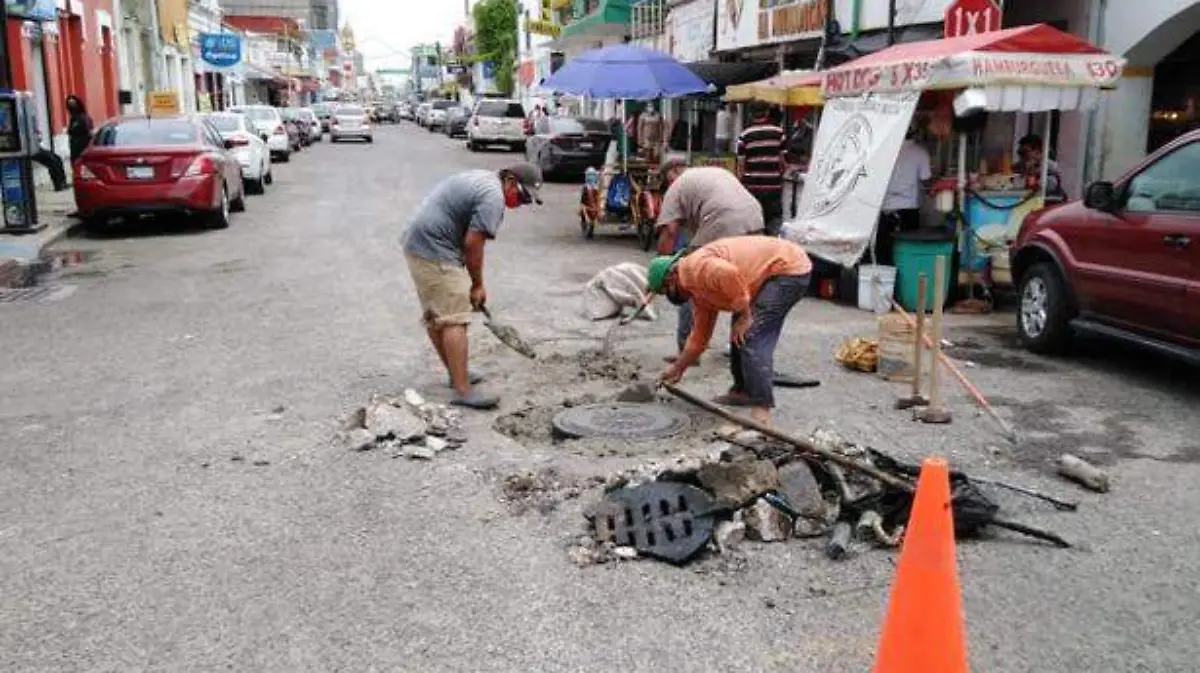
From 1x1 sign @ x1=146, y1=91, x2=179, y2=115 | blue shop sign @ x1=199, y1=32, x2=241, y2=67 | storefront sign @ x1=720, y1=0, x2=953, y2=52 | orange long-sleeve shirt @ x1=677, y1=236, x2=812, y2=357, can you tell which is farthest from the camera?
blue shop sign @ x1=199, y1=32, x2=241, y2=67

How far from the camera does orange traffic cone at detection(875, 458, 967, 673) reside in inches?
125

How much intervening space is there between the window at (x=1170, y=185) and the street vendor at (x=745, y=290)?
2.79 meters

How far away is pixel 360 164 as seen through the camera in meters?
30.3

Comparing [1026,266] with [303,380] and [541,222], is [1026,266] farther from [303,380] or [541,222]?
[541,222]

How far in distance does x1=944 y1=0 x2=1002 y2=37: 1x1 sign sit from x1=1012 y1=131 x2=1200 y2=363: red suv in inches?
142

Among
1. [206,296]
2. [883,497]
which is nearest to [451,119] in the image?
[206,296]

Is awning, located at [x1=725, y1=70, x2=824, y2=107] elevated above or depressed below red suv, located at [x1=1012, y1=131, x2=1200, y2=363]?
above

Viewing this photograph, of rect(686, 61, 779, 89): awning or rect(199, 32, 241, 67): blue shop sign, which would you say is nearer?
rect(686, 61, 779, 89): awning

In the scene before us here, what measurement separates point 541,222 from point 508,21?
162ft

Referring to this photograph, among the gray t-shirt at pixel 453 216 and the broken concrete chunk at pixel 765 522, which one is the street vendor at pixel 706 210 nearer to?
the gray t-shirt at pixel 453 216

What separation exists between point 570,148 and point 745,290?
19387mm

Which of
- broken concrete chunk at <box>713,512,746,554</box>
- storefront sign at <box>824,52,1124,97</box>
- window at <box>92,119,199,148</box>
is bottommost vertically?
broken concrete chunk at <box>713,512,746,554</box>

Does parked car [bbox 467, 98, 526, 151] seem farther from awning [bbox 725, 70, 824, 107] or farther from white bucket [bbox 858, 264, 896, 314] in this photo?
white bucket [bbox 858, 264, 896, 314]

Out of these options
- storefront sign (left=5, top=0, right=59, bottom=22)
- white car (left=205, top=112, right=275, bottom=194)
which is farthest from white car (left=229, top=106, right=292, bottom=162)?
storefront sign (left=5, top=0, right=59, bottom=22)
